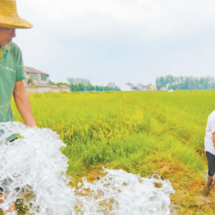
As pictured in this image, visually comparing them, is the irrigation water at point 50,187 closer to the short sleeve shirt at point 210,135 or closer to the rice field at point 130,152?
the rice field at point 130,152

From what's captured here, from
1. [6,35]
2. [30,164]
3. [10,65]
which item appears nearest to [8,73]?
[10,65]

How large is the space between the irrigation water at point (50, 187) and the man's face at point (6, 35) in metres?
0.51

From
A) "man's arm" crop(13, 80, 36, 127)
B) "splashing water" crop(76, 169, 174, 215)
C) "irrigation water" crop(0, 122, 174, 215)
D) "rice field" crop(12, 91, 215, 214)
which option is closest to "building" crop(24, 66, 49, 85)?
"rice field" crop(12, 91, 215, 214)

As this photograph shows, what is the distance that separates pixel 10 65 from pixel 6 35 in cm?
21

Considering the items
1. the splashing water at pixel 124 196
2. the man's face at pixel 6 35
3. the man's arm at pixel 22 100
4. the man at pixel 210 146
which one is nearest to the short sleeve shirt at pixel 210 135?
the man at pixel 210 146

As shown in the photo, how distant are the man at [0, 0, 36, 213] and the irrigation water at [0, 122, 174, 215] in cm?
16

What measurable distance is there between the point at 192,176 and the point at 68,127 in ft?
6.86

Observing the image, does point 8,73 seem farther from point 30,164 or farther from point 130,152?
point 130,152

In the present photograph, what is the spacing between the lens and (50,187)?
1580 millimetres

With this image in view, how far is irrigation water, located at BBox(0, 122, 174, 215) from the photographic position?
4.51 feet

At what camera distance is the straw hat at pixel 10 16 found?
4.50 ft

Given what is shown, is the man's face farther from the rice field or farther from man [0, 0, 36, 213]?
the rice field

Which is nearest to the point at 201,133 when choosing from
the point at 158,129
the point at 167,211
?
the point at 158,129

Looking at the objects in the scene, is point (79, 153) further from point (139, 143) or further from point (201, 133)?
point (201, 133)
